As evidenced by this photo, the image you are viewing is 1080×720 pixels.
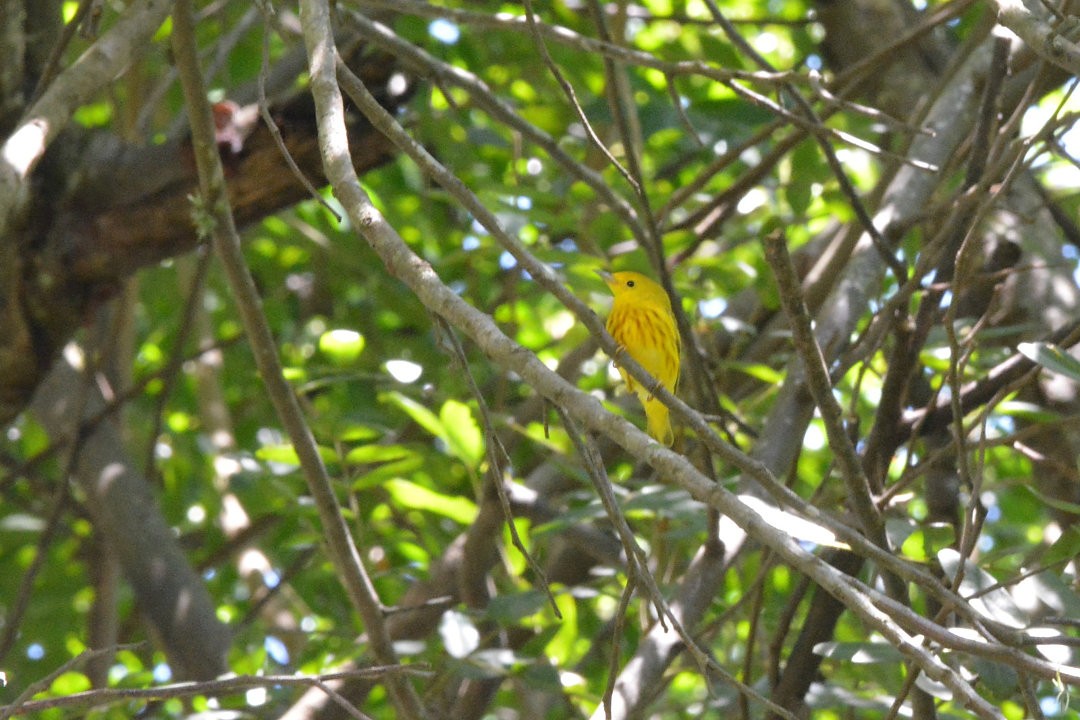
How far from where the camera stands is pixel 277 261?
6664 millimetres

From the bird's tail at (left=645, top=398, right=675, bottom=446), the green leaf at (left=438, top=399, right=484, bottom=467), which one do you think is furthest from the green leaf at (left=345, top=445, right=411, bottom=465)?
the bird's tail at (left=645, top=398, right=675, bottom=446)

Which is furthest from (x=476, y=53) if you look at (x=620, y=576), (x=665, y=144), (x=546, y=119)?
(x=620, y=576)

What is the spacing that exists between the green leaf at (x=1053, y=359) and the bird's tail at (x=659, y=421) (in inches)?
77.8

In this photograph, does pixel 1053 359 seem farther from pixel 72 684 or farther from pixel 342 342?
pixel 72 684

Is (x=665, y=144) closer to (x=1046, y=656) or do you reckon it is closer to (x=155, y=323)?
(x=155, y=323)

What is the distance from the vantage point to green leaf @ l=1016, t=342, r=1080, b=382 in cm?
241

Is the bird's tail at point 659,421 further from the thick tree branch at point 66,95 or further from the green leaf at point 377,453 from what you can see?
the thick tree branch at point 66,95

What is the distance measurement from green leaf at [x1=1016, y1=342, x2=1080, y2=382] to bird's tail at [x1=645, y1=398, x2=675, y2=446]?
1.98 metres

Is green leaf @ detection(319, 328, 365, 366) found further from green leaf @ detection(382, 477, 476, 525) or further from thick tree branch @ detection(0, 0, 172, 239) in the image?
thick tree branch @ detection(0, 0, 172, 239)

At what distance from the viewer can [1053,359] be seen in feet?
7.98

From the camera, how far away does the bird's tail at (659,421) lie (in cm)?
445

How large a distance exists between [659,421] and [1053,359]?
2246 mm

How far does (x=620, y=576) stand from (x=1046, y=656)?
193 cm

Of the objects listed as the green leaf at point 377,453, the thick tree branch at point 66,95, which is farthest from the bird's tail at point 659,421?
the thick tree branch at point 66,95
